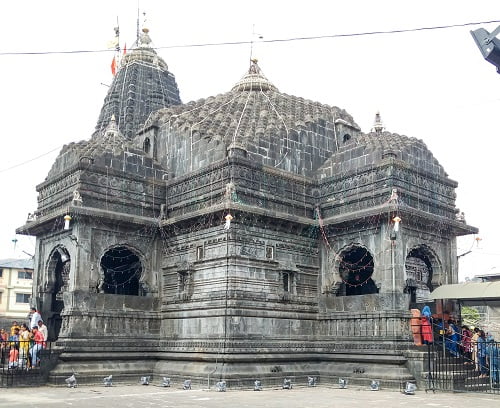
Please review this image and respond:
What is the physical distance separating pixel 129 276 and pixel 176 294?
3.74m

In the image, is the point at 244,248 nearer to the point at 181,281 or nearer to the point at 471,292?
the point at 181,281

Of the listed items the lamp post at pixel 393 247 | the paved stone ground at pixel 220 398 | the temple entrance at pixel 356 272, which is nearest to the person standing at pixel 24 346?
the paved stone ground at pixel 220 398

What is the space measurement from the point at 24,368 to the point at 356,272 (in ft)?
40.6

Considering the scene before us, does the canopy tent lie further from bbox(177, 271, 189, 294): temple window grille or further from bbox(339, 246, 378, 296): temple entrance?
bbox(177, 271, 189, 294): temple window grille

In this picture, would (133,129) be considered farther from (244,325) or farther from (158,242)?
(244,325)

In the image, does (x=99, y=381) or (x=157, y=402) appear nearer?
(x=157, y=402)

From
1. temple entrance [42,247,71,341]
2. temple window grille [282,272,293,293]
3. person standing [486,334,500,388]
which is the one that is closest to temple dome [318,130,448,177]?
temple window grille [282,272,293,293]

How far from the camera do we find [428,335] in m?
20.2

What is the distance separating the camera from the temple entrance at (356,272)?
77.3ft

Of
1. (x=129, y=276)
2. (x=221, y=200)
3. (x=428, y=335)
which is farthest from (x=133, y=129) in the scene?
(x=428, y=335)

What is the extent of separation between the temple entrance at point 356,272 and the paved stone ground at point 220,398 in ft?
15.5

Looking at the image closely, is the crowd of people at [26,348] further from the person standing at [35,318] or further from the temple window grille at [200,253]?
the temple window grille at [200,253]

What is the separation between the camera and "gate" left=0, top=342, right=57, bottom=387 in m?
19.7

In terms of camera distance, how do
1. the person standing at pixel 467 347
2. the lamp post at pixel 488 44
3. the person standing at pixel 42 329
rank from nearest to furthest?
1. the lamp post at pixel 488 44
2. the person standing at pixel 467 347
3. the person standing at pixel 42 329
